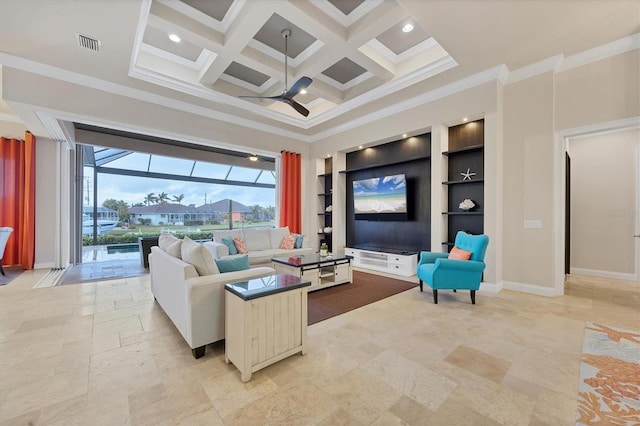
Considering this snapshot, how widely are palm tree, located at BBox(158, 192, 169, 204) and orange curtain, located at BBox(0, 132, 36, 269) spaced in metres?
2.58

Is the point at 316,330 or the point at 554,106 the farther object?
the point at 554,106

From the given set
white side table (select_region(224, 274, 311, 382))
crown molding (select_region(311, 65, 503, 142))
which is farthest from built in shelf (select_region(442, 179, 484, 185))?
white side table (select_region(224, 274, 311, 382))

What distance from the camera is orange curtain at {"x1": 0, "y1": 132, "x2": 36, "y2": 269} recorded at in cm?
545

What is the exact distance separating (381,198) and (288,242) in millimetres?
2274

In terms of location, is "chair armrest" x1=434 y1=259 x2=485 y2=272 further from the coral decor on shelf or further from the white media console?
the white media console

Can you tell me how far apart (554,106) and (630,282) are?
3.46 m

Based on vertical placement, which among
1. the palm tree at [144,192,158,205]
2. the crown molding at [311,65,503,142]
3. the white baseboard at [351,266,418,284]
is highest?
the crown molding at [311,65,503,142]

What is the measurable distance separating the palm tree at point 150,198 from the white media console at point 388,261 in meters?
5.78

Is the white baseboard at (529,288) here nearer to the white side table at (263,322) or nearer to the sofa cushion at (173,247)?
the white side table at (263,322)

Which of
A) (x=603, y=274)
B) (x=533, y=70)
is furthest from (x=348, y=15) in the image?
(x=603, y=274)

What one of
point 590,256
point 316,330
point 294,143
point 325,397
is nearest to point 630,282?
point 590,256

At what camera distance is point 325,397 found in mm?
1758

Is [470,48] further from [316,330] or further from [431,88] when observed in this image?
[316,330]

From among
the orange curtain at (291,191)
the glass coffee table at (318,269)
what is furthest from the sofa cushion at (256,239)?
the glass coffee table at (318,269)
